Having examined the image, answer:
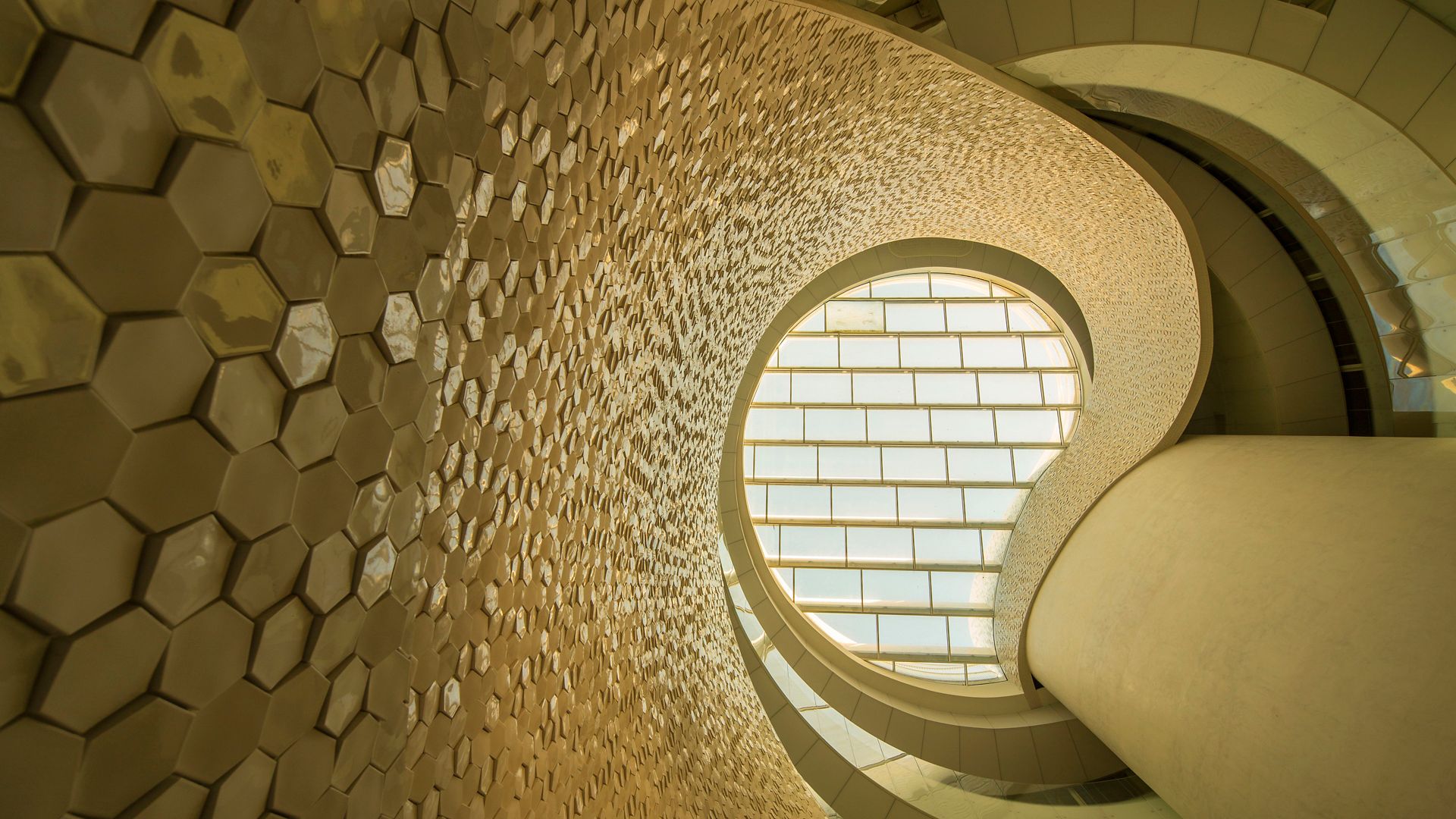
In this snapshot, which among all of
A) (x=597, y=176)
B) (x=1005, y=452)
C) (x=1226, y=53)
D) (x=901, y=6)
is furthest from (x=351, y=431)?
(x=1005, y=452)

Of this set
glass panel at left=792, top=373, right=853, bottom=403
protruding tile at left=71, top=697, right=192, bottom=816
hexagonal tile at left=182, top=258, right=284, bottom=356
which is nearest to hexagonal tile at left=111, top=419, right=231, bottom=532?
hexagonal tile at left=182, top=258, right=284, bottom=356

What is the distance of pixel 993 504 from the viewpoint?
13305 millimetres

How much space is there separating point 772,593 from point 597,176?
9.46m

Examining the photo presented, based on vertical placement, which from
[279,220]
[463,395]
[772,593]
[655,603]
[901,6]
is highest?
[901,6]

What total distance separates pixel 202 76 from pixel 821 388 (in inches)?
523

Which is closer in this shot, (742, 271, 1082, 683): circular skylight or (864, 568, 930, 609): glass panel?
(742, 271, 1082, 683): circular skylight

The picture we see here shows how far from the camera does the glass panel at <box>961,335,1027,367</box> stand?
533 inches

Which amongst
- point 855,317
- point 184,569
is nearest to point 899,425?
point 855,317

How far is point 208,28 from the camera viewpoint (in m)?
0.79

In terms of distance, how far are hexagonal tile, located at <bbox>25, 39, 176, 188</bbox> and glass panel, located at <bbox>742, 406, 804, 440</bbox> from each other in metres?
13.0

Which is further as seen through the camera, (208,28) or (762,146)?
(762,146)

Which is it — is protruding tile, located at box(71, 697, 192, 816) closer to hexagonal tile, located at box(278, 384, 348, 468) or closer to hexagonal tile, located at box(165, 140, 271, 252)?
hexagonal tile, located at box(278, 384, 348, 468)

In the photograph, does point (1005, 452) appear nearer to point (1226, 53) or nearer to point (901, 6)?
point (1226, 53)

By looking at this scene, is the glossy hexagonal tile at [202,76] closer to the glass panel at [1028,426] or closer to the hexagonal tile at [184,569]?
the hexagonal tile at [184,569]
